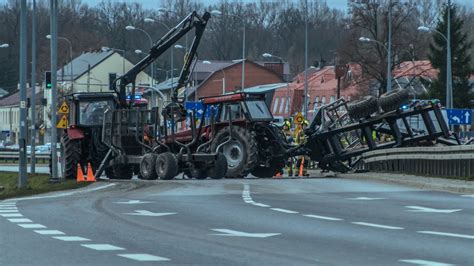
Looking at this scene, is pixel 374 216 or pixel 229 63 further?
pixel 229 63

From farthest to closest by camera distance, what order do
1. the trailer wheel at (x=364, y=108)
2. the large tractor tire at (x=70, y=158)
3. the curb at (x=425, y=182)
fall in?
1. the large tractor tire at (x=70, y=158)
2. the trailer wheel at (x=364, y=108)
3. the curb at (x=425, y=182)

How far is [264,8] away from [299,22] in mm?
4929

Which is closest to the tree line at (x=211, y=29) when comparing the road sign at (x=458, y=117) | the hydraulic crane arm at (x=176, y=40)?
the road sign at (x=458, y=117)

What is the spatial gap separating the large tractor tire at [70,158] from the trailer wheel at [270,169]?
228 inches

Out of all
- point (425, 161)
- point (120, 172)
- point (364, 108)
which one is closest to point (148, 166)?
point (120, 172)

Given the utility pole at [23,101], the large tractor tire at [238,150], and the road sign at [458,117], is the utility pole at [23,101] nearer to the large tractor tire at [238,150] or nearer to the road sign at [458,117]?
the large tractor tire at [238,150]

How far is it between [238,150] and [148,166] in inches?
112

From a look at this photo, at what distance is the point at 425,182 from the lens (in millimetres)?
25656

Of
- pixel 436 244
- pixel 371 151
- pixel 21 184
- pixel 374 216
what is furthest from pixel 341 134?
pixel 436 244

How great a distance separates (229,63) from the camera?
118625 mm

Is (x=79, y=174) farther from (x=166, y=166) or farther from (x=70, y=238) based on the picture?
(x=70, y=238)

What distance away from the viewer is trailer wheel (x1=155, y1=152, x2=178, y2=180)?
29828 mm

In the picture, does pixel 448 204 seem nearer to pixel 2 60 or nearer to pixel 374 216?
pixel 374 216

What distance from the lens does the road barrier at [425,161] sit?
26.3 metres
